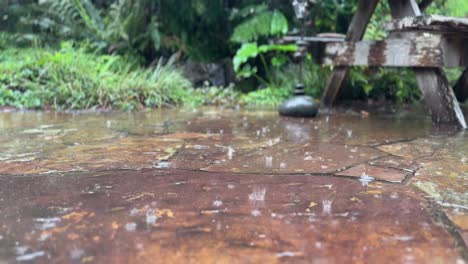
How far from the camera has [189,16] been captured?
560 centimetres

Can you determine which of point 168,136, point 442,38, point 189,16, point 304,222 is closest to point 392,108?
point 442,38

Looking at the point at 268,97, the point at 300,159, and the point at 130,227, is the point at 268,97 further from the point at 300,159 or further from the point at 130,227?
the point at 130,227

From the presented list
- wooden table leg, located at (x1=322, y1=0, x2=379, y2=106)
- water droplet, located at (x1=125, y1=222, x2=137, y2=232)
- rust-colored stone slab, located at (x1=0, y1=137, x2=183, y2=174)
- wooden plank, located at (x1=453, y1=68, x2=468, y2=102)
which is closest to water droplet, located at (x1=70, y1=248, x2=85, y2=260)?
water droplet, located at (x1=125, y1=222, x2=137, y2=232)

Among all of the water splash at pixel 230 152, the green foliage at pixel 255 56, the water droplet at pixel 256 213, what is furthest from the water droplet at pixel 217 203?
the green foliage at pixel 255 56

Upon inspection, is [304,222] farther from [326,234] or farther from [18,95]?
[18,95]

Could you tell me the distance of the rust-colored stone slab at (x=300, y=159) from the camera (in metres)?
1.68

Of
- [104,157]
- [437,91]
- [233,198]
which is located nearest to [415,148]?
[437,91]

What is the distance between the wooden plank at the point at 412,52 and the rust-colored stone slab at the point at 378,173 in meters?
1.41

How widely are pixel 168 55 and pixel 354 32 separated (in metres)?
3.17

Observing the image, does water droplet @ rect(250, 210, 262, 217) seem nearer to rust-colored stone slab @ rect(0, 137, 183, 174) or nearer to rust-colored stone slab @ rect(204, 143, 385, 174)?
rust-colored stone slab @ rect(204, 143, 385, 174)

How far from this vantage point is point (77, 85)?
4.15 meters

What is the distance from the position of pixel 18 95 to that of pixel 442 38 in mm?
3864

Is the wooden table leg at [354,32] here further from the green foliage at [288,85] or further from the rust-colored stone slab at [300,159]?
the rust-colored stone slab at [300,159]

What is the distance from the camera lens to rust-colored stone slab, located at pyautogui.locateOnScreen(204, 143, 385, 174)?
5.52ft
